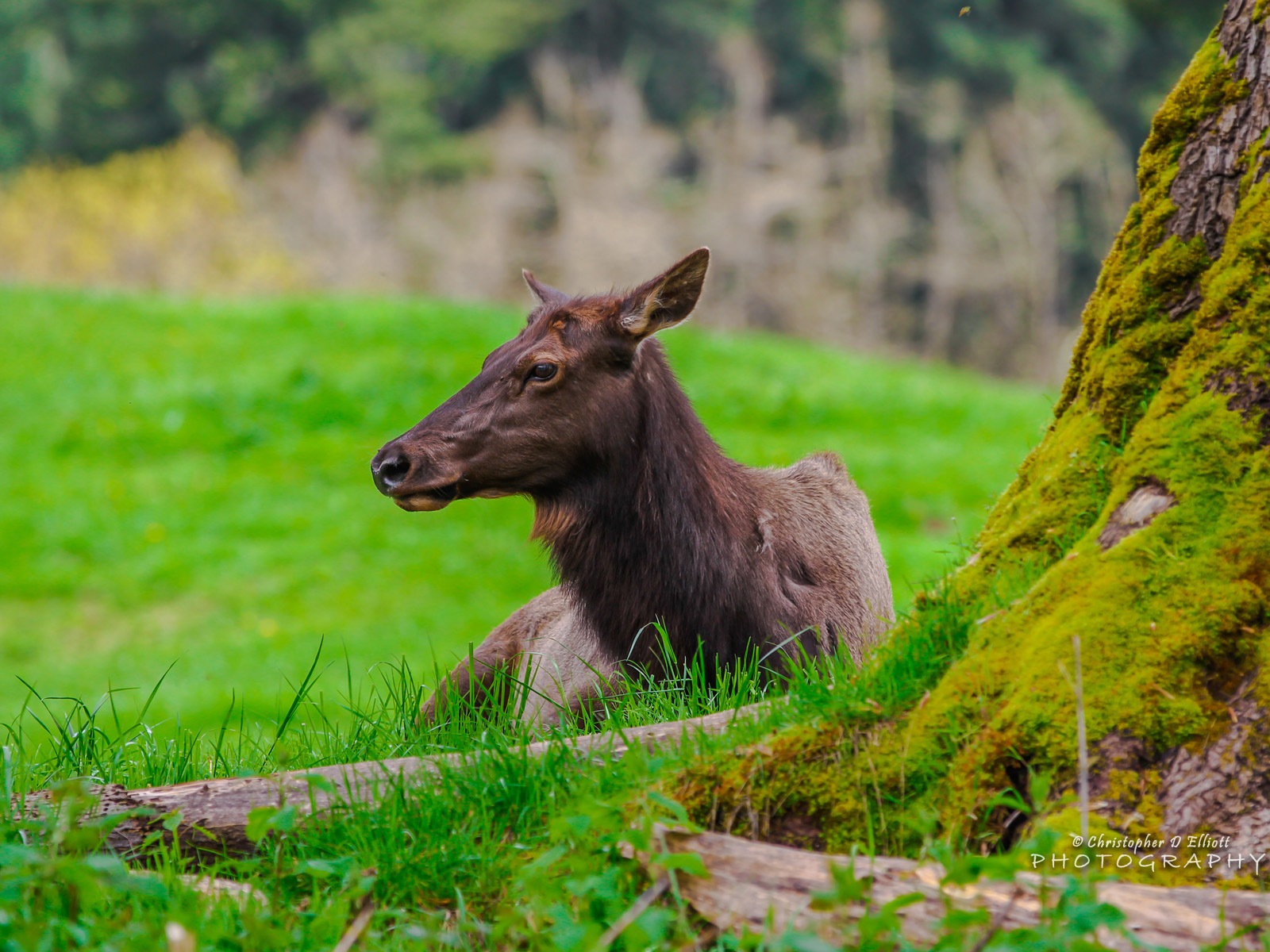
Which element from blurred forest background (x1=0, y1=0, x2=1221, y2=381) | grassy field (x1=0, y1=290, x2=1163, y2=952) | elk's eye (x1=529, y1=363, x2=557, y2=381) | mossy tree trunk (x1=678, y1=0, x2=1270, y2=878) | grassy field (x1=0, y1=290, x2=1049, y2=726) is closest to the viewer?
grassy field (x1=0, y1=290, x2=1163, y2=952)

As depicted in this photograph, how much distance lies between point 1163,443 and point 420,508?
8.89ft

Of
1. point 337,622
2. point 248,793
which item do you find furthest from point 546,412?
point 337,622

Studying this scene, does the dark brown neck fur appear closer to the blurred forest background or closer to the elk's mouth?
the elk's mouth

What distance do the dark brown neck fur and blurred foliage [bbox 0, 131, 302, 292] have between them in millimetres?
28145

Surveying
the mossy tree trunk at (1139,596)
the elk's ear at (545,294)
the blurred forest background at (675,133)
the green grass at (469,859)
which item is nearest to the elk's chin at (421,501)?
the elk's ear at (545,294)

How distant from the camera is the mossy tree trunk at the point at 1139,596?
9.26 feet

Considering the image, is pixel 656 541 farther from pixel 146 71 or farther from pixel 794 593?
pixel 146 71

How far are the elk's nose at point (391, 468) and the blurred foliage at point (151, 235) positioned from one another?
28168 millimetres

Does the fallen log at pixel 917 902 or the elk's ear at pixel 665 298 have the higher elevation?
the elk's ear at pixel 665 298

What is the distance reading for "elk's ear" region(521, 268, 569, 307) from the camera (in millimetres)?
5328

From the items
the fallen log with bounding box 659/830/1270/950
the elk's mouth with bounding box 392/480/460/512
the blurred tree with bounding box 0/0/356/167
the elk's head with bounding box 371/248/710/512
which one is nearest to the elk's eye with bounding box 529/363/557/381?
the elk's head with bounding box 371/248/710/512

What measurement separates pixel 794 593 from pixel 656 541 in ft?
1.91

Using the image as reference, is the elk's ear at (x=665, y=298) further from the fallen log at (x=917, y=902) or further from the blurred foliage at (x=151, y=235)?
the blurred foliage at (x=151, y=235)

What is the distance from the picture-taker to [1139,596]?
118 inches
